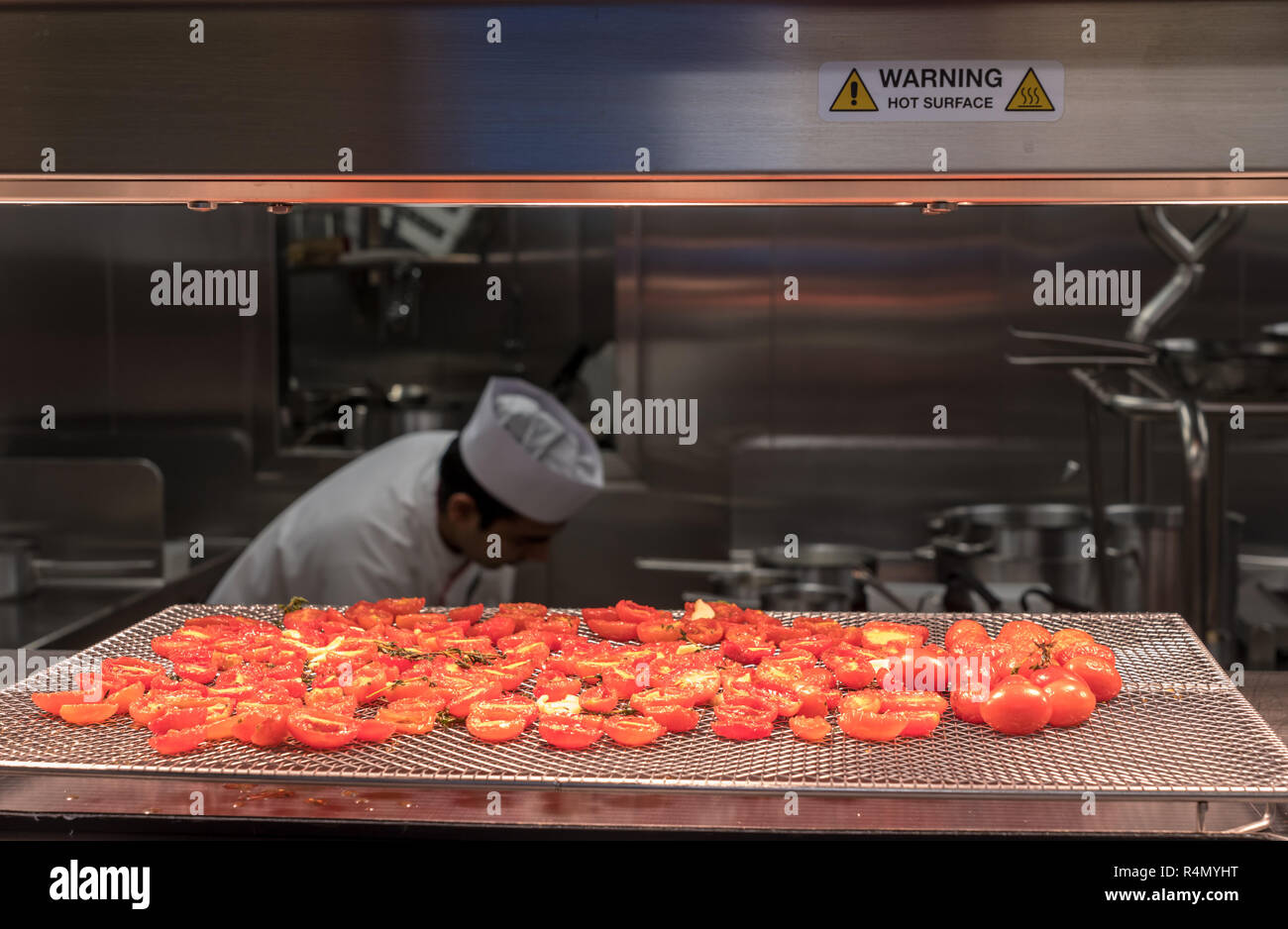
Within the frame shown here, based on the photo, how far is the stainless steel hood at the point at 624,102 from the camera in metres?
1.28

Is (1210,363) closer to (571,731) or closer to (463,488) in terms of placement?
(571,731)

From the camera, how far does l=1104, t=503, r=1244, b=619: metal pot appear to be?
8.52 feet

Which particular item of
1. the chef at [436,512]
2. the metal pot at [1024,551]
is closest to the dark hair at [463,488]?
the chef at [436,512]

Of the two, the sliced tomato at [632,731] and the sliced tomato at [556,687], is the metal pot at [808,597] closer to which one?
the sliced tomato at [556,687]

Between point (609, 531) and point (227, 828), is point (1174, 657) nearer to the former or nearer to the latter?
point (227, 828)

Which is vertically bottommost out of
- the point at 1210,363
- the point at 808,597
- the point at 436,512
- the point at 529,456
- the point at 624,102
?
the point at 808,597

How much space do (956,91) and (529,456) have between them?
1574mm

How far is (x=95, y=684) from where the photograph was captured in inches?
60.4

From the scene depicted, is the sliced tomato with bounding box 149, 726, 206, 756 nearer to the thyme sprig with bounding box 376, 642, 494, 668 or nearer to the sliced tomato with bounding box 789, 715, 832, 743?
the thyme sprig with bounding box 376, 642, 494, 668

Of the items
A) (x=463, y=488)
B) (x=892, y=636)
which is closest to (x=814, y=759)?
(x=892, y=636)

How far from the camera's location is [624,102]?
1.30 meters
